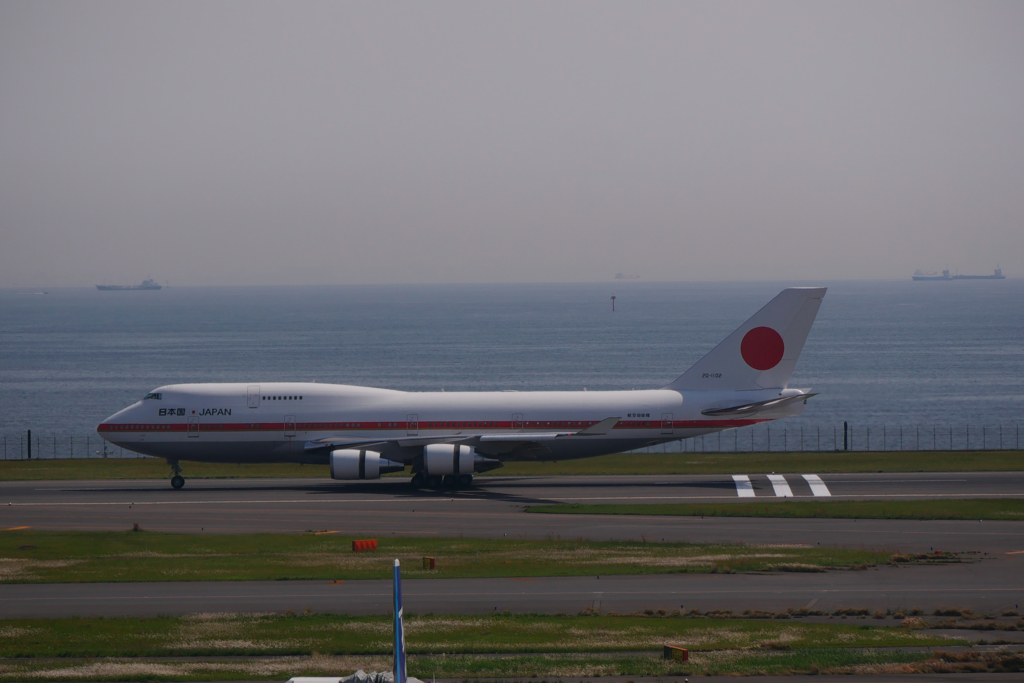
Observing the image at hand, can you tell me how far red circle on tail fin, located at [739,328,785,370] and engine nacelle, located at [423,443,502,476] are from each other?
17.1 meters

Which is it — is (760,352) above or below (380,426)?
above

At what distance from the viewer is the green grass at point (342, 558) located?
103 feet

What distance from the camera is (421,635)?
2414 cm

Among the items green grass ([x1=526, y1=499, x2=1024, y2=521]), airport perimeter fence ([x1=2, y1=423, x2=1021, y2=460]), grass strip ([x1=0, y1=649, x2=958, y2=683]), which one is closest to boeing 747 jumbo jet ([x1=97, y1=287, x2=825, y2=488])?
green grass ([x1=526, y1=499, x2=1024, y2=521])

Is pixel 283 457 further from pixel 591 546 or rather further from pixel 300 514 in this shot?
pixel 591 546

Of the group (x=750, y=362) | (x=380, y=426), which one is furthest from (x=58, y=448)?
(x=750, y=362)

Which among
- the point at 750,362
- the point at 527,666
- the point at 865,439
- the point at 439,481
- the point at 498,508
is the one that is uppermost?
the point at 750,362

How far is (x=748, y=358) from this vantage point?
55125 millimetres

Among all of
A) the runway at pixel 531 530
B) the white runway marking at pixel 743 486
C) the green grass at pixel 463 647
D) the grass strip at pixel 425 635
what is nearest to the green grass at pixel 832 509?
the runway at pixel 531 530

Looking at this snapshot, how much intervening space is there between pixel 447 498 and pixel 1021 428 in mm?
80275

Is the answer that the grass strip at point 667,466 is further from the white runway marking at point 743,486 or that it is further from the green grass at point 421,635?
the green grass at point 421,635

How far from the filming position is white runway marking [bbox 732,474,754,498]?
157 ft

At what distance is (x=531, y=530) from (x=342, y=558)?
8550mm

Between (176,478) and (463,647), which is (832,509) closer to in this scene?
(463,647)
